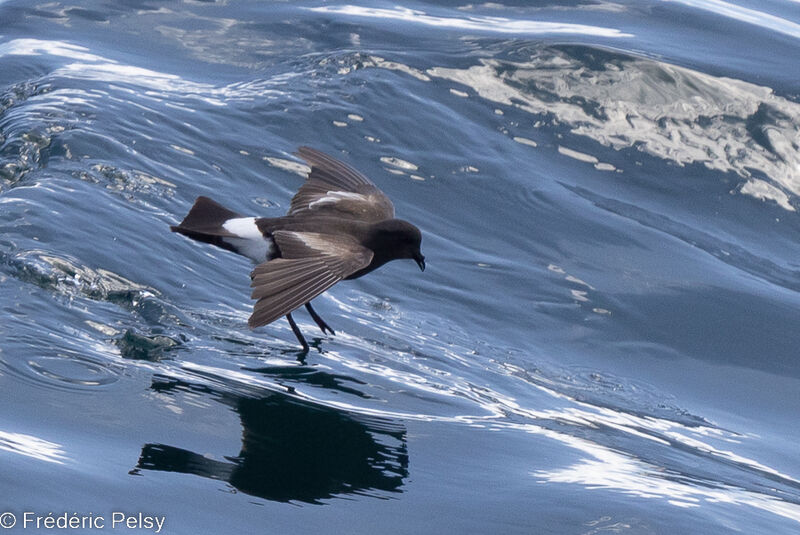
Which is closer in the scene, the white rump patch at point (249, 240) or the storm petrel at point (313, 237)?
the storm petrel at point (313, 237)

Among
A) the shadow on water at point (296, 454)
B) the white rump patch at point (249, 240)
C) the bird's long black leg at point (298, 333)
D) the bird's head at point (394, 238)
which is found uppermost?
the bird's head at point (394, 238)

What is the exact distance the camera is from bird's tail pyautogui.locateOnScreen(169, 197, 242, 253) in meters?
5.49

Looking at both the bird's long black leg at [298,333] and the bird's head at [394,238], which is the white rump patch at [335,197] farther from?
the bird's long black leg at [298,333]

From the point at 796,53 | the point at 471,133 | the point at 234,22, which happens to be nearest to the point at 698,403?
the point at 471,133

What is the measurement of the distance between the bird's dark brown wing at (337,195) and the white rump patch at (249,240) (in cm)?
47

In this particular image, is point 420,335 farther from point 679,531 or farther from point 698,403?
point 679,531

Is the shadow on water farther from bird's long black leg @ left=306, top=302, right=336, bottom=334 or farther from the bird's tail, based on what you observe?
the bird's tail

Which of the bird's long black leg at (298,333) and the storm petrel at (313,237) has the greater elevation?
the storm petrel at (313,237)

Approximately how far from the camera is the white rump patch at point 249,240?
556cm

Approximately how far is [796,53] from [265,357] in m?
6.16

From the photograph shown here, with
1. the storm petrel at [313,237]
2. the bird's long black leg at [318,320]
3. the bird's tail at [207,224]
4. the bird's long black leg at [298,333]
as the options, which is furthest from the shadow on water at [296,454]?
the bird's tail at [207,224]

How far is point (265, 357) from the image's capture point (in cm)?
528

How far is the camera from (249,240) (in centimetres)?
557

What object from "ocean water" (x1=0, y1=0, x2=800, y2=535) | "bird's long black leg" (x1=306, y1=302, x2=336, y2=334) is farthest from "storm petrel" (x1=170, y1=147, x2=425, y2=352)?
"ocean water" (x1=0, y1=0, x2=800, y2=535)
